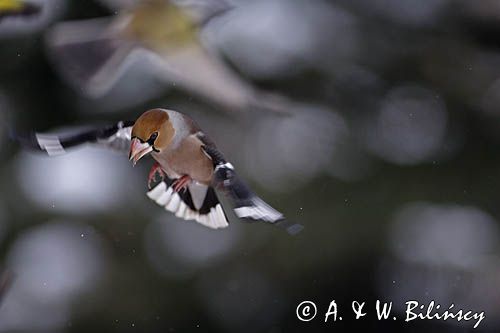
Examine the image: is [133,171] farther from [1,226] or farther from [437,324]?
[437,324]

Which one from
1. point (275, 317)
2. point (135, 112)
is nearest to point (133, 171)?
point (135, 112)

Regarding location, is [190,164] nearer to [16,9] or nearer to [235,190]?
[235,190]

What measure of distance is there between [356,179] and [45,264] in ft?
0.91

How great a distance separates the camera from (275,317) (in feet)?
2.24

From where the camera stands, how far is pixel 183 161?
21.8 inches

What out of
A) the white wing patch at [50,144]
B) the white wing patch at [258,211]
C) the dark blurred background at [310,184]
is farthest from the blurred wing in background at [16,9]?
the white wing patch at [258,211]

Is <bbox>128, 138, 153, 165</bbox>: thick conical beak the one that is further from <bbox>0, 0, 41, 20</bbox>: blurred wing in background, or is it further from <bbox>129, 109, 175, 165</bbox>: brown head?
<bbox>0, 0, 41, 20</bbox>: blurred wing in background

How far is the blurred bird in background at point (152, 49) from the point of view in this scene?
0.61m

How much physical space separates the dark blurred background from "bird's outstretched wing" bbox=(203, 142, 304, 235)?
0.20 ft

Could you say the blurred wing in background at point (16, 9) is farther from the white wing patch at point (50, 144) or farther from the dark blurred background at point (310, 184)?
the white wing patch at point (50, 144)

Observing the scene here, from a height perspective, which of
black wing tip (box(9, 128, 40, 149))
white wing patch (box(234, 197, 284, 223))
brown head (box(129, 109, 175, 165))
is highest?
brown head (box(129, 109, 175, 165))

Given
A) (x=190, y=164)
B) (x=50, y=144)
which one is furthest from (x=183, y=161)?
(x=50, y=144)

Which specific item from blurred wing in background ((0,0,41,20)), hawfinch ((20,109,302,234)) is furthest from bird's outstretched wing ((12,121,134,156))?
blurred wing in background ((0,0,41,20))

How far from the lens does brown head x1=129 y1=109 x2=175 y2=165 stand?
547 millimetres
